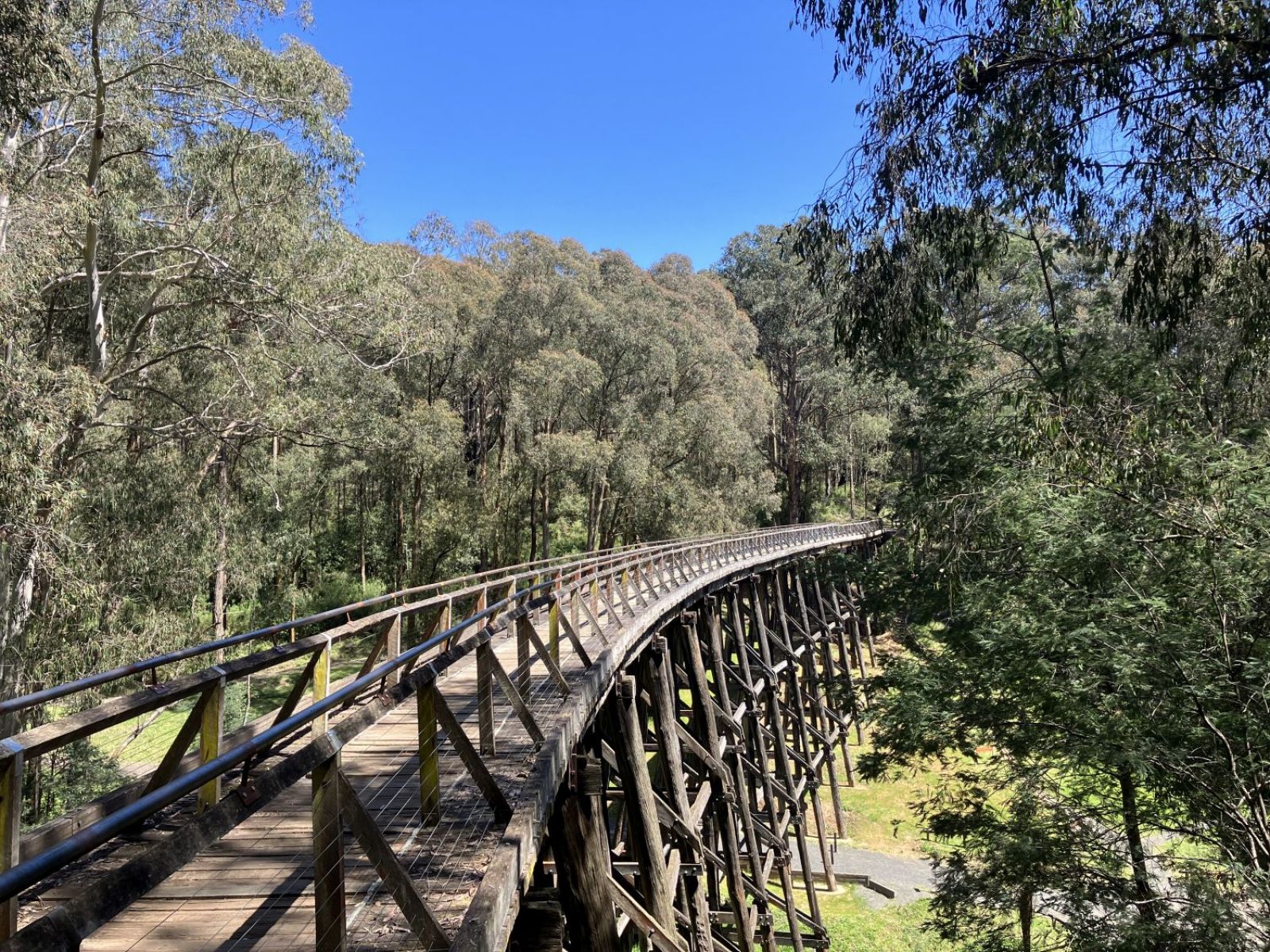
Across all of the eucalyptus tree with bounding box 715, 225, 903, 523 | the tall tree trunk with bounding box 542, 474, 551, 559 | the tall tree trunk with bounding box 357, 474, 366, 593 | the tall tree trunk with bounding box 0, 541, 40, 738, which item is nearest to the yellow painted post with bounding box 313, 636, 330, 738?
the tall tree trunk with bounding box 0, 541, 40, 738

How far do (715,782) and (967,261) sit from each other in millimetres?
6252

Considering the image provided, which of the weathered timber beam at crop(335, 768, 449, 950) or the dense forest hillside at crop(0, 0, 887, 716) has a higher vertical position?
the dense forest hillside at crop(0, 0, 887, 716)

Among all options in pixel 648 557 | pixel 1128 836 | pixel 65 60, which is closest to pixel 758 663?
pixel 648 557

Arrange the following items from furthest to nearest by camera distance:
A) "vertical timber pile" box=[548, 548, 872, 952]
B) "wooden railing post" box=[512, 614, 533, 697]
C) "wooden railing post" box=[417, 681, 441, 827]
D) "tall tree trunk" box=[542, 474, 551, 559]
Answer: "tall tree trunk" box=[542, 474, 551, 559] < "wooden railing post" box=[512, 614, 533, 697] < "vertical timber pile" box=[548, 548, 872, 952] < "wooden railing post" box=[417, 681, 441, 827]

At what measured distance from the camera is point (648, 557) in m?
10.1

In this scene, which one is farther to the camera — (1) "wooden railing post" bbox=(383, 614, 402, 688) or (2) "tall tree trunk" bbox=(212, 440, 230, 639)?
(2) "tall tree trunk" bbox=(212, 440, 230, 639)

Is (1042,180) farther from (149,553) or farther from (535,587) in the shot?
(149,553)

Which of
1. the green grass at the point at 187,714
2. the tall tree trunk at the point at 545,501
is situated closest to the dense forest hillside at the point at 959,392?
the green grass at the point at 187,714

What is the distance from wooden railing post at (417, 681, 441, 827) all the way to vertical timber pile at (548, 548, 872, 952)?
95 cm

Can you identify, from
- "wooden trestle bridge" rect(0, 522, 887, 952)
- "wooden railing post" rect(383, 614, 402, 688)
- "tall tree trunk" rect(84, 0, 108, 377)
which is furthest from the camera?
"tall tree trunk" rect(84, 0, 108, 377)

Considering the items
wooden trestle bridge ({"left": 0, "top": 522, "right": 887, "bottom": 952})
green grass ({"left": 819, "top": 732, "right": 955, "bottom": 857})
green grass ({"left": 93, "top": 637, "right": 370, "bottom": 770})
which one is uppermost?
wooden trestle bridge ({"left": 0, "top": 522, "right": 887, "bottom": 952})

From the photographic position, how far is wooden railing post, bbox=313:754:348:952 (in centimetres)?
178

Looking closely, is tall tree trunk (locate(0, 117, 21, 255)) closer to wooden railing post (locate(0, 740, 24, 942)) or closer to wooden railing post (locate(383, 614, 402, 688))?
wooden railing post (locate(383, 614, 402, 688))

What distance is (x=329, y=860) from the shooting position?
1.84 metres
